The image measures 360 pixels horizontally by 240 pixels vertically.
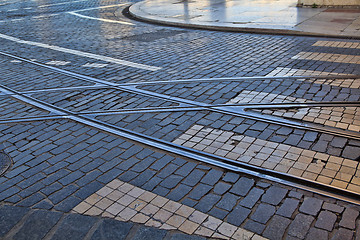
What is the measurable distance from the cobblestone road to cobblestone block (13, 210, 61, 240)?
0.05 feet

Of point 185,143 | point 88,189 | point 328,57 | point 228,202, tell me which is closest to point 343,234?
point 228,202

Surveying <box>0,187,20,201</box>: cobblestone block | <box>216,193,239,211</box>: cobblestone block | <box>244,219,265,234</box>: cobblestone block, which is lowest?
<box>244,219,265,234</box>: cobblestone block

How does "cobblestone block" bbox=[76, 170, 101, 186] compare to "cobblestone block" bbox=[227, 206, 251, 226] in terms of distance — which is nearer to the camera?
"cobblestone block" bbox=[227, 206, 251, 226]

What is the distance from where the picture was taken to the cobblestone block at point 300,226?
3209 millimetres

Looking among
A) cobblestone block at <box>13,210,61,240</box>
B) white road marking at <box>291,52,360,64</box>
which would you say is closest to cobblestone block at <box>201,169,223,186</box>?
cobblestone block at <box>13,210,61,240</box>

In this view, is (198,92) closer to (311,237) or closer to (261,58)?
(261,58)

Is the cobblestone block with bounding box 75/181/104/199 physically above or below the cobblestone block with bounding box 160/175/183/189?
above

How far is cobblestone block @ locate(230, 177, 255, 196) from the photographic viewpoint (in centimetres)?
381

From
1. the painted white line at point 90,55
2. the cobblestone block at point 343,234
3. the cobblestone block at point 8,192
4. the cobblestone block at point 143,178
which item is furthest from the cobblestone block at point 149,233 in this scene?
the painted white line at point 90,55

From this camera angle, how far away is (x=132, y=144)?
4.91 meters

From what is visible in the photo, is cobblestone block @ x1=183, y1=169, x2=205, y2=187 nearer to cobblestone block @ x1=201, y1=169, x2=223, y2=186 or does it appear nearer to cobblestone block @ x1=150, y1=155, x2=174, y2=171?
cobblestone block @ x1=201, y1=169, x2=223, y2=186

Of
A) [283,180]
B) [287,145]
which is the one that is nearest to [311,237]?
[283,180]

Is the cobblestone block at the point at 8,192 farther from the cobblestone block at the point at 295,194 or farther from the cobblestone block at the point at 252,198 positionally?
the cobblestone block at the point at 295,194

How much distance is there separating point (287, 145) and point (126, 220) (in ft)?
7.21
